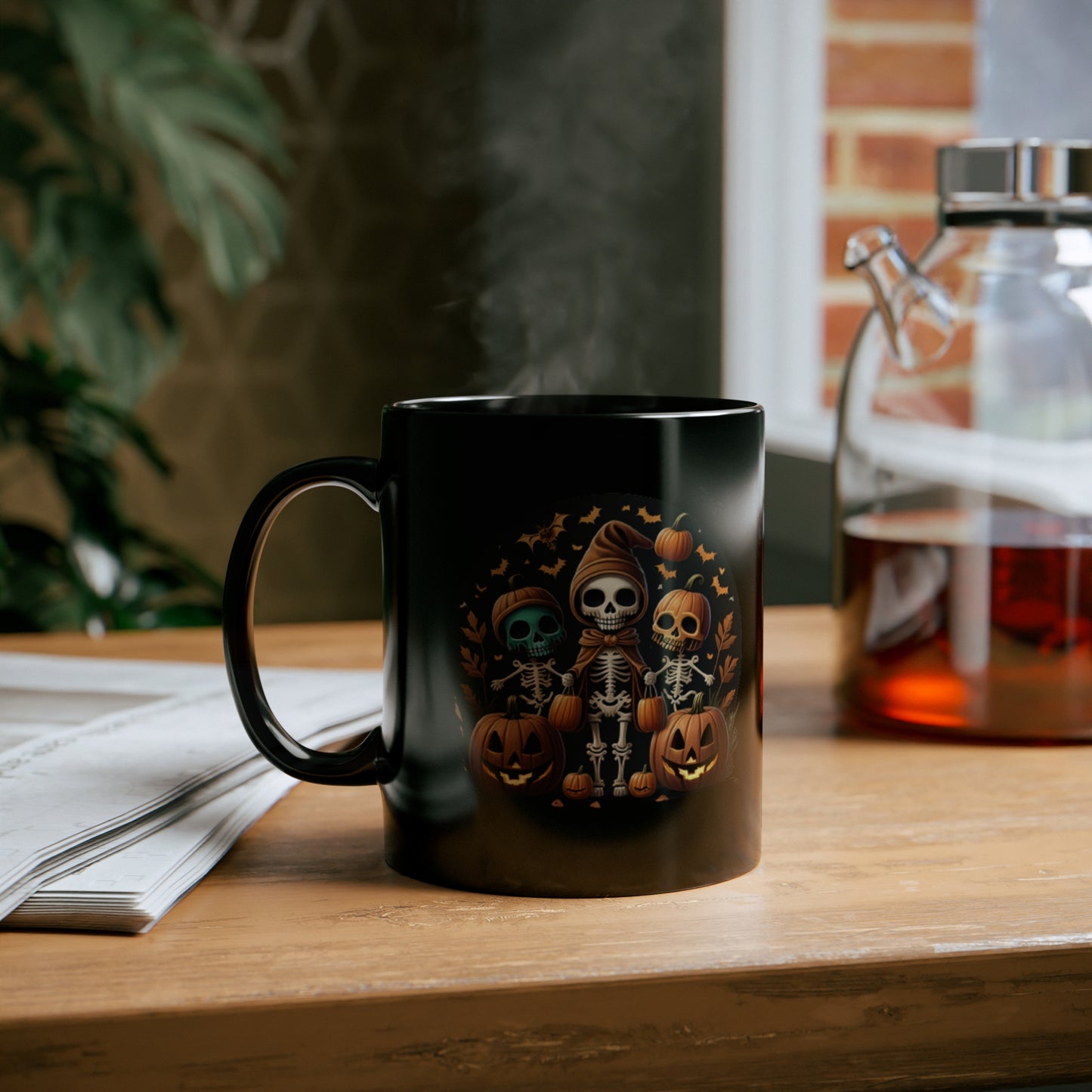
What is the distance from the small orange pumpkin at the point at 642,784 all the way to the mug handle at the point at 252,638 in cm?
9

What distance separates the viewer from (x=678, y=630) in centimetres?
40

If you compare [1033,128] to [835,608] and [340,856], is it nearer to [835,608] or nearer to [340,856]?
[835,608]

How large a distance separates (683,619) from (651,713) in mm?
30

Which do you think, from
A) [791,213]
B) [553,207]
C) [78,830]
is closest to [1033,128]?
[791,213]

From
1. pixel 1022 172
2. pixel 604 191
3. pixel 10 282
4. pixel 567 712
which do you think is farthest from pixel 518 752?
pixel 604 191

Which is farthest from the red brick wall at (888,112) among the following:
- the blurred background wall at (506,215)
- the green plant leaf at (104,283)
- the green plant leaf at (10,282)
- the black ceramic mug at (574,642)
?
the black ceramic mug at (574,642)

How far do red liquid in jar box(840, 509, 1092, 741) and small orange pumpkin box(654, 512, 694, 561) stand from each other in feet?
0.77

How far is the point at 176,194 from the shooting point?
1515 millimetres

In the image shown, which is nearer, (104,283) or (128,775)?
(128,775)

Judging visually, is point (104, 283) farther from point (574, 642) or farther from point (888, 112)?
point (574, 642)

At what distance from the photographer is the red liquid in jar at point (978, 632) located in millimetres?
583

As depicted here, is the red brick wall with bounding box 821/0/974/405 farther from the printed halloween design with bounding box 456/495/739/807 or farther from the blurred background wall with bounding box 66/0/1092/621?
the printed halloween design with bounding box 456/495/739/807

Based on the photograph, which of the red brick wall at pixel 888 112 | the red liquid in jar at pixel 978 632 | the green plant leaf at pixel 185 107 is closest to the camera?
the red liquid in jar at pixel 978 632

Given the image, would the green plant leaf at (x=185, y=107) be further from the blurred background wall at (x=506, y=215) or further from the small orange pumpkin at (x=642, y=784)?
the small orange pumpkin at (x=642, y=784)
